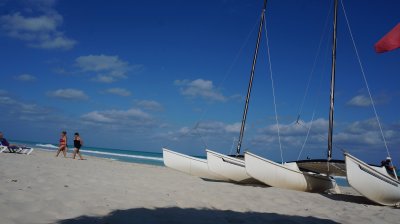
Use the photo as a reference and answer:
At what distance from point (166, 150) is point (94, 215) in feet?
37.3

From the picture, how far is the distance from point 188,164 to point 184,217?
33.3ft

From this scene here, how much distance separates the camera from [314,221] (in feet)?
23.0

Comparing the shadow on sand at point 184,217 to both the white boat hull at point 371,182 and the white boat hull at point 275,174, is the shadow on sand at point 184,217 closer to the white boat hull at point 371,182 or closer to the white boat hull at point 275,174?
the white boat hull at point 371,182

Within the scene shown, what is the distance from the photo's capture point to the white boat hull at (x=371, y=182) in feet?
35.1

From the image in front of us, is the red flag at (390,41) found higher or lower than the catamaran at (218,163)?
higher

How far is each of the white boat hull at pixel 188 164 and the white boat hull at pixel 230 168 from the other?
152cm

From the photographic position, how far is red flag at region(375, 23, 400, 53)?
473 centimetres

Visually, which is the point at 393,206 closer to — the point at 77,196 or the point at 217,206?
the point at 217,206

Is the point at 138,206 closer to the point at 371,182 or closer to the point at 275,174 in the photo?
the point at 275,174

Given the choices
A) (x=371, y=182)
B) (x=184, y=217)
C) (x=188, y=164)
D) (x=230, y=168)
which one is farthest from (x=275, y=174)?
(x=184, y=217)

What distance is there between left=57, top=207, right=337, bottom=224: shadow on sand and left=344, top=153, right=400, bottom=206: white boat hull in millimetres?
4172

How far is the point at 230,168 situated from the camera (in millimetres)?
14047

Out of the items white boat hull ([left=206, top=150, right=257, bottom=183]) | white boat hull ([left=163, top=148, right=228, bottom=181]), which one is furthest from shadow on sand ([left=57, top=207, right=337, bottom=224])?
white boat hull ([left=163, top=148, right=228, bottom=181])

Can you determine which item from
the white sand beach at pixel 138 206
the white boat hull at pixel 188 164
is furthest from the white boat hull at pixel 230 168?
the white sand beach at pixel 138 206
